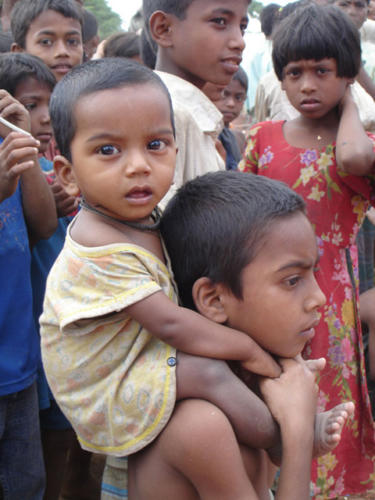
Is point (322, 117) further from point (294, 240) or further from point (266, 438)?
point (266, 438)

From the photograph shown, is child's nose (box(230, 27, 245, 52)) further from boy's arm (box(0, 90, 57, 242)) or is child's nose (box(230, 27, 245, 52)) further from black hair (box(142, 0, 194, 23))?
boy's arm (box(0, 90, 57, 242))

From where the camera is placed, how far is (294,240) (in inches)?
54.4

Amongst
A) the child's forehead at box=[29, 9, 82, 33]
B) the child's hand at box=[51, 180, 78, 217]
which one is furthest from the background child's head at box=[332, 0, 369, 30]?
the child's hand at box=[51, 180, 78, 217]

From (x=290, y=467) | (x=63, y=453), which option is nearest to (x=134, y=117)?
(x=290, y=467)

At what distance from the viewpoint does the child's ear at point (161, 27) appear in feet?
6.81

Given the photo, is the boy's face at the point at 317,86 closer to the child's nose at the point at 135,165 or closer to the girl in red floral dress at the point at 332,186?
the girl in red floral dress at the point at 332,186

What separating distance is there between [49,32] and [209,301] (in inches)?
107

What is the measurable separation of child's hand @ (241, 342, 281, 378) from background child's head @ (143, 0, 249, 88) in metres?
1.12

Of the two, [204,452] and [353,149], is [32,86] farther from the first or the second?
[204,452]

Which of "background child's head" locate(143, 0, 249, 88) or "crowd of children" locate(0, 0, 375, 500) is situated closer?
"crowd of children" locate(0, 0, 375, 500)

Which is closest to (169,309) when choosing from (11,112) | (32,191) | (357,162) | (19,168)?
(19,168)

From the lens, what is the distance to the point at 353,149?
245cm

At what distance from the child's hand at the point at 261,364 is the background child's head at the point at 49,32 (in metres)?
2.64

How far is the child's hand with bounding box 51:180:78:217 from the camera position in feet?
7.75
